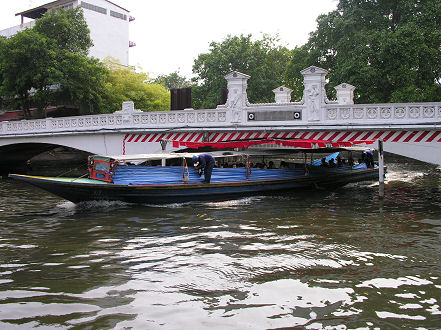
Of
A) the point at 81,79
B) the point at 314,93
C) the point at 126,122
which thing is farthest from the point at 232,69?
the point at 314,93

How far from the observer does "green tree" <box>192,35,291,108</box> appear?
36.5 metres

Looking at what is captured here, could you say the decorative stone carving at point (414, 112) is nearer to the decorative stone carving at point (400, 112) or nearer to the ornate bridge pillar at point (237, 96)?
the decorative stone carving at point (400, 112)

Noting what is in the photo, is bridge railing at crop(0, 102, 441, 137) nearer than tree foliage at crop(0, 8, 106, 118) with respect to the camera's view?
Yes

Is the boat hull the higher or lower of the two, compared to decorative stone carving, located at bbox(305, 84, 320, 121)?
lower

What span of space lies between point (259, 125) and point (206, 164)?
3.64 meters

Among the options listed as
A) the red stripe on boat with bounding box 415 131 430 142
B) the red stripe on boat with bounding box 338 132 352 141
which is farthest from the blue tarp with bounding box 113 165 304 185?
the red stripe on boat with bounding box 415 131 430 142

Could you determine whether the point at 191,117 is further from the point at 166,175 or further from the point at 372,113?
the point at 372,113

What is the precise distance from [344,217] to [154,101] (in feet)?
91.1

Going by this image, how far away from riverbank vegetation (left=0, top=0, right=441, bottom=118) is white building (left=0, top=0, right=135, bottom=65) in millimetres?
5257

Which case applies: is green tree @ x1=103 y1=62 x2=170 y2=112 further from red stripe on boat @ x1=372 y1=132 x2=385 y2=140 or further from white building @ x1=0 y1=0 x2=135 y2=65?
red stripe on boat @ x1=372 y1=132 x2=385 y2=140

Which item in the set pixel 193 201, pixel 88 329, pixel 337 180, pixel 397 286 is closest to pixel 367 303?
pixel 397 286

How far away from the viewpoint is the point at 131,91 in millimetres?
36906

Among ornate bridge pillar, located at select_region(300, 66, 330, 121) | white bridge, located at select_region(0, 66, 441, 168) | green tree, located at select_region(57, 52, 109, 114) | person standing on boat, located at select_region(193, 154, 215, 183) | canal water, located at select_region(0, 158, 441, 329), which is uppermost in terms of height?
green tree, located at select_region(57, 52, 109, 114)

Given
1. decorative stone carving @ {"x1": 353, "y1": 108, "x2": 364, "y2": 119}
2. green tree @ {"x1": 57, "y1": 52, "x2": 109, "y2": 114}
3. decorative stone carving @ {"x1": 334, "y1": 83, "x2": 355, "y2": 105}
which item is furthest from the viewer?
green tree @ {"x1": 57, "y1": 52, "x2": 109, "y2": 114}
